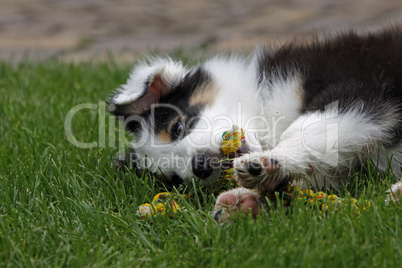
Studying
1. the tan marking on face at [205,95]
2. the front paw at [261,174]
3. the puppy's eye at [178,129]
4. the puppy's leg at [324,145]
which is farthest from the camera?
the tan marking on face at [205,95]

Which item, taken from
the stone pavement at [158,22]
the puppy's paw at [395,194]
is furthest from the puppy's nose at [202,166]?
the stone pavement at [158,22]

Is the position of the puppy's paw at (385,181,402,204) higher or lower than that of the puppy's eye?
lower

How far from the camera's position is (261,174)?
83.3 inches

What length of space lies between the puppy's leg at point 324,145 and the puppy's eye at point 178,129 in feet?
1.93

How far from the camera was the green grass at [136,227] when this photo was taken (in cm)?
170

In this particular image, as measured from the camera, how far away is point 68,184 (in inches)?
97.9

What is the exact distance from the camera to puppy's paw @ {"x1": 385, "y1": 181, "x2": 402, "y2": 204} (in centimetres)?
195

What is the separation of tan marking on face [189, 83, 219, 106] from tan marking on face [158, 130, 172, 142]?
0.74ft

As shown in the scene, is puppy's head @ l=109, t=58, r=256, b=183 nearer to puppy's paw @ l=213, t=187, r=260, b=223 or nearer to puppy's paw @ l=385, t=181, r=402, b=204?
puppy's paw @ l=213, t=187, r=260, b=223

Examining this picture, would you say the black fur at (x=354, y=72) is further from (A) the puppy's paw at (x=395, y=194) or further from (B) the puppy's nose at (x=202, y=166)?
(B) the puppy's nose at (x=202, y=166)

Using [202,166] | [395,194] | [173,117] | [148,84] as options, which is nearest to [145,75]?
[148,84]

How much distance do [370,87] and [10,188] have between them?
181cm

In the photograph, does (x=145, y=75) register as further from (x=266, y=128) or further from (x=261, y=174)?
(x=261, y=174)

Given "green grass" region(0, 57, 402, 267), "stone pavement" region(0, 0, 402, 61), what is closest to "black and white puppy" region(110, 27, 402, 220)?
"green grass" region(0, 57, 402, 267)
